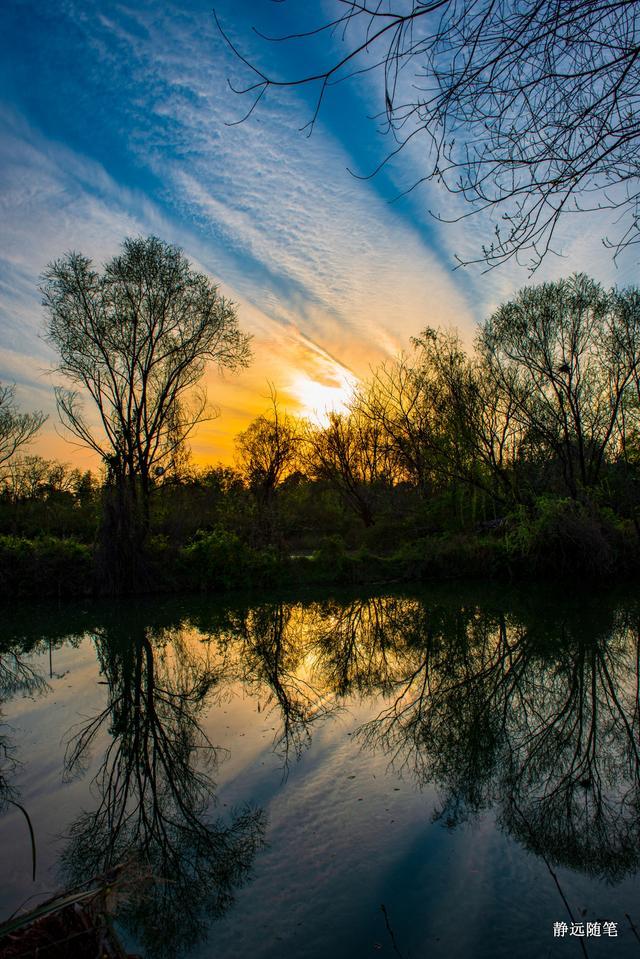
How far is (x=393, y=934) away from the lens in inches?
103

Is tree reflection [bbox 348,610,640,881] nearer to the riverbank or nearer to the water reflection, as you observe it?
the water reflection

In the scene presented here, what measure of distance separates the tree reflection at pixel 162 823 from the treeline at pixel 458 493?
1070 cm

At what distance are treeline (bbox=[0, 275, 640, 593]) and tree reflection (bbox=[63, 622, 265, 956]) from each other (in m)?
10.7

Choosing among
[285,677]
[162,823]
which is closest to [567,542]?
[285,677]

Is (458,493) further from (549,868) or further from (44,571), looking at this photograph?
(549,868)

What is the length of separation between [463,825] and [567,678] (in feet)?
12.3

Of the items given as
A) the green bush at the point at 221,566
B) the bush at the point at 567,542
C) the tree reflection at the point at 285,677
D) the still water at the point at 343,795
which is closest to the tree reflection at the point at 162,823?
the still water at the point at 343,795

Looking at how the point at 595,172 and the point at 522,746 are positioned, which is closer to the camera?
the point at 595,172

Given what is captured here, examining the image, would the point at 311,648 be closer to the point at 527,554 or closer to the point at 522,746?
the point at 522,746

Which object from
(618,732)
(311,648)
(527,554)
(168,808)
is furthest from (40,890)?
(527,554)

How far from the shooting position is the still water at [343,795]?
2719 mm

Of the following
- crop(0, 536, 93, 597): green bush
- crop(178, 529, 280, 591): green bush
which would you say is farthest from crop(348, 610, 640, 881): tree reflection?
crop(0, 536, 93, 597): green bush

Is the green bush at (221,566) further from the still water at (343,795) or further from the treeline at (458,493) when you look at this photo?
the still water at (343,795)

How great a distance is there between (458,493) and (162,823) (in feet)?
61.9
